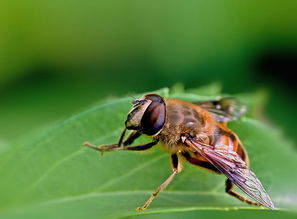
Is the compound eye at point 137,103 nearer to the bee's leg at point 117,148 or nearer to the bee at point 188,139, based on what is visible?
the bee at point 188,139

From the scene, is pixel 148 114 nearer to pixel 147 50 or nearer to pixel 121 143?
pixel 121 143

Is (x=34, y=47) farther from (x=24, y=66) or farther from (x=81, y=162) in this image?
(x=81, y=162)

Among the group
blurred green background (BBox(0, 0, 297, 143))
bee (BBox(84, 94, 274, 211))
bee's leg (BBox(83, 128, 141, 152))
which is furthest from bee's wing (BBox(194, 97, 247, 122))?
blurred green background (BBox(0, 0, 297, 143))

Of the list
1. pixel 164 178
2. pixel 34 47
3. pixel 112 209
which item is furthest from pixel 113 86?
pixel 112 209

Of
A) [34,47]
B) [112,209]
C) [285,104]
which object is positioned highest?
[34,47]

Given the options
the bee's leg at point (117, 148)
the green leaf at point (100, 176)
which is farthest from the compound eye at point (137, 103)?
the bee's leg at point (117, 148)

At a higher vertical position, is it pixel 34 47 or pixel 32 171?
pixel 34 47

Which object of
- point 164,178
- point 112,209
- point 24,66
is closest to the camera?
point 112,209
